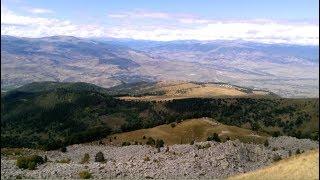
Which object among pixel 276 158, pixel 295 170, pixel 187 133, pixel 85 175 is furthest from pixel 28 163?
pixel 187 133

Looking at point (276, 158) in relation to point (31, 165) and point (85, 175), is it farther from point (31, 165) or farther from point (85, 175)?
point (31, 165)

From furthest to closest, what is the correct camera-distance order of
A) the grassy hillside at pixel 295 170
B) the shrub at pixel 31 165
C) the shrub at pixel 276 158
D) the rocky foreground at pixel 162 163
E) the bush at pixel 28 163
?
the shrub at pixel 276 158, the bush at pixel 28 163, the shrub at pixel 31 165, the rocky foreground at pixel 162 163, the grassy hillside at pixel 295 170

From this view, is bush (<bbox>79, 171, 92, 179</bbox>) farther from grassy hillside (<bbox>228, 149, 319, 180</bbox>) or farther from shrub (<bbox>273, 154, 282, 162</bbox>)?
shrub (<bbox>273, 154, 282, 162</bbox>)

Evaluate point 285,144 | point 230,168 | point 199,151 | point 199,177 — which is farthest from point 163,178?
point 285,144

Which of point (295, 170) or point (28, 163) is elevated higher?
point (295, 170)

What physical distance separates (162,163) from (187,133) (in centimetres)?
6690

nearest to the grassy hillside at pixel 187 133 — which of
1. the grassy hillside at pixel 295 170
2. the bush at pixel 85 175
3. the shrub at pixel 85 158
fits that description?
the shrub at pixel 85 158

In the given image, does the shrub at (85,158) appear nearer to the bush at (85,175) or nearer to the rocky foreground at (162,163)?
the rocky foreground at (162,163)

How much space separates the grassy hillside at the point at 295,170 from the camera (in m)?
54.9

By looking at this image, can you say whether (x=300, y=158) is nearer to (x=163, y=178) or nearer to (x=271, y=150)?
(x=163, y=178)

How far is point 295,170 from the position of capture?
5731cm

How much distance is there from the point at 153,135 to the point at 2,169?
78705 mm

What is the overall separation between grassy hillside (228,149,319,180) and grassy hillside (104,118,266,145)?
79.6 meters

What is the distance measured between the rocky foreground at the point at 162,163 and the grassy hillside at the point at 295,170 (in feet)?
65.2
